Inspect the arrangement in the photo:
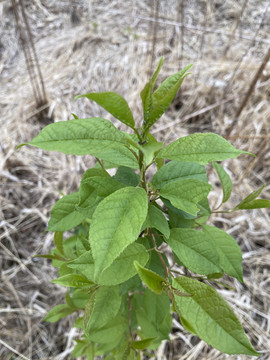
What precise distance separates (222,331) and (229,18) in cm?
333

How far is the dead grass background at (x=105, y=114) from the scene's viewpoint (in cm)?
153

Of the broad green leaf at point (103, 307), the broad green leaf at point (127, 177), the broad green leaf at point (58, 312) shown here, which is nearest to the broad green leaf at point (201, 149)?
the broad green leaf at point (127, 177)

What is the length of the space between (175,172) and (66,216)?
286mm

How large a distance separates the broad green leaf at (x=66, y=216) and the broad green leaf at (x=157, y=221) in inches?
7.8

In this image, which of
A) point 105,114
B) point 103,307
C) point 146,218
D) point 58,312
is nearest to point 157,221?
point 146,218

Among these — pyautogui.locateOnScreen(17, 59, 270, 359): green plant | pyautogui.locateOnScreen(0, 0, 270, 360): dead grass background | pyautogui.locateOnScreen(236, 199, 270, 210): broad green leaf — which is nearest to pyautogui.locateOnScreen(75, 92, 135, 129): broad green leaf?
pyautogui.locateOnScreen(17, 59, 270, 359): green plant

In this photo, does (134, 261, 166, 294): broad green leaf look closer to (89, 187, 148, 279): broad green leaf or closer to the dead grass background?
(89, 187, 148, 279): broad green leaf

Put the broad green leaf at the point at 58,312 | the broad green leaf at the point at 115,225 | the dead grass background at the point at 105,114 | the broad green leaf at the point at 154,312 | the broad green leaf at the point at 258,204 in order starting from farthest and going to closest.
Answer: the dead grass background at the point at 105,114, the broad green leaf at the point at 58,312, the broad green leaf at the point at 154,312, the broad green leaf at the point at 258,204, the broad green leaf at the point at 115,225

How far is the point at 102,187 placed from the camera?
58 cm

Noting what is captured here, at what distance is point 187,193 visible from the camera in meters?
0.55

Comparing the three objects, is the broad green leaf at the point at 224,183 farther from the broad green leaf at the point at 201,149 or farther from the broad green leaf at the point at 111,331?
the broad green leaf at the point at 111,331

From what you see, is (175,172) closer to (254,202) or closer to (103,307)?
(254,202)

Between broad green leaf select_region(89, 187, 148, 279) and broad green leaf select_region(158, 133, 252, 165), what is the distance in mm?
96

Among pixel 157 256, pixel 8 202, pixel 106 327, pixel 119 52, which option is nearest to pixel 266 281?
pixel 106 327
